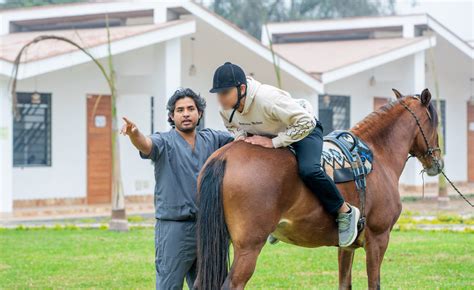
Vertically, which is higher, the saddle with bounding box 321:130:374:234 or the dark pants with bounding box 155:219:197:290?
the saddle with bounding box 321:130:374:234

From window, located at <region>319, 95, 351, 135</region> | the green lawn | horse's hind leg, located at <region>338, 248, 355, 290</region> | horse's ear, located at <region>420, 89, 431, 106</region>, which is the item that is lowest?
the green lawn

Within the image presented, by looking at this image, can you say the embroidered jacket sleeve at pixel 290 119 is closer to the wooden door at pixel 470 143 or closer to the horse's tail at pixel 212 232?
the horse's tail at pixel 212 232

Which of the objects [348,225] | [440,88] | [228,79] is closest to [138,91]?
[440,88]

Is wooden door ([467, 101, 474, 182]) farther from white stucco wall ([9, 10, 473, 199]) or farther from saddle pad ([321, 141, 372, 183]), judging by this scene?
saddle pad ([321, 141, 372, 183])

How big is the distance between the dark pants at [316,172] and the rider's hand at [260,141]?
0.20 m

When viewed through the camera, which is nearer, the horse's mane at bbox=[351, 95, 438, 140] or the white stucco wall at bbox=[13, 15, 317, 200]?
the horse's mane at bbox=[351, 95, 438, 140]

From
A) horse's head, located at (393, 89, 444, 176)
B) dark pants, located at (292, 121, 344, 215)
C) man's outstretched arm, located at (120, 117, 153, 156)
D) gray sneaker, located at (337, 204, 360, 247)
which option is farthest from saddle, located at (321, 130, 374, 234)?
man's outstretched arm, located at (120, 117, 153, 156)

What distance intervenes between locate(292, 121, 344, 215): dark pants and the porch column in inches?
483

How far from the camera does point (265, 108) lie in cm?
676

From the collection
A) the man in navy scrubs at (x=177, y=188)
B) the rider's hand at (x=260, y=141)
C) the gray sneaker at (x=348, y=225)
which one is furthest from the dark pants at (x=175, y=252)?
the gray sneaker at (x=348, y=225)

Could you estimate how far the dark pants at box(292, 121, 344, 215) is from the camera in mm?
6789

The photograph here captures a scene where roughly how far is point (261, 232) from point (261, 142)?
2.23 ft

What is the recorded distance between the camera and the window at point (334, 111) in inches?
1015

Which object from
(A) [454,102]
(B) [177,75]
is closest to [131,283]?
(B) [177,75]
